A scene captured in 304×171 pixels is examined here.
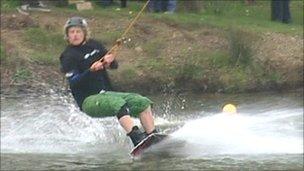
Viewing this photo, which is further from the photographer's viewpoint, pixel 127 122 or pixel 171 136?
pixel 171 136

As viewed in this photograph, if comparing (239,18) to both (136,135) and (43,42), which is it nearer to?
(43,42)

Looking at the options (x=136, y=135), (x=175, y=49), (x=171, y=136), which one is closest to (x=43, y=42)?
(x=175, y=49)

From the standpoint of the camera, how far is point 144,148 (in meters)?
9.31

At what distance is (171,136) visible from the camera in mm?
10000

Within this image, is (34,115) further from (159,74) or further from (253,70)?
(253,70)

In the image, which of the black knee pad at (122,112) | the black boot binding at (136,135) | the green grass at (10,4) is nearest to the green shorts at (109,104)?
the black knee pad at (122,112)

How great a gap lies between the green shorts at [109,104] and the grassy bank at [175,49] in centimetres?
563

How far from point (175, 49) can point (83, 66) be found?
693 centimetres

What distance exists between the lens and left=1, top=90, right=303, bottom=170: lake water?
31.4ft

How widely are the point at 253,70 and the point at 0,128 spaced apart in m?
5.50

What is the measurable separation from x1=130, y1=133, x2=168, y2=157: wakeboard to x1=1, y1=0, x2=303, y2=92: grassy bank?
5.77 m

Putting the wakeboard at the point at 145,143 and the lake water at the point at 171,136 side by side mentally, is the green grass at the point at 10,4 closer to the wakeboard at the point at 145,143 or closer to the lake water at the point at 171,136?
the lake water at the point at 171,136

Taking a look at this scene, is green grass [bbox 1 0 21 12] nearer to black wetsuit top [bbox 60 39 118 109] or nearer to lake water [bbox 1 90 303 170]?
lake water [bbox 1 90 303 170]

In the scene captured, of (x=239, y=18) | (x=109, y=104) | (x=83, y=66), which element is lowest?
(x=239, y=18)
